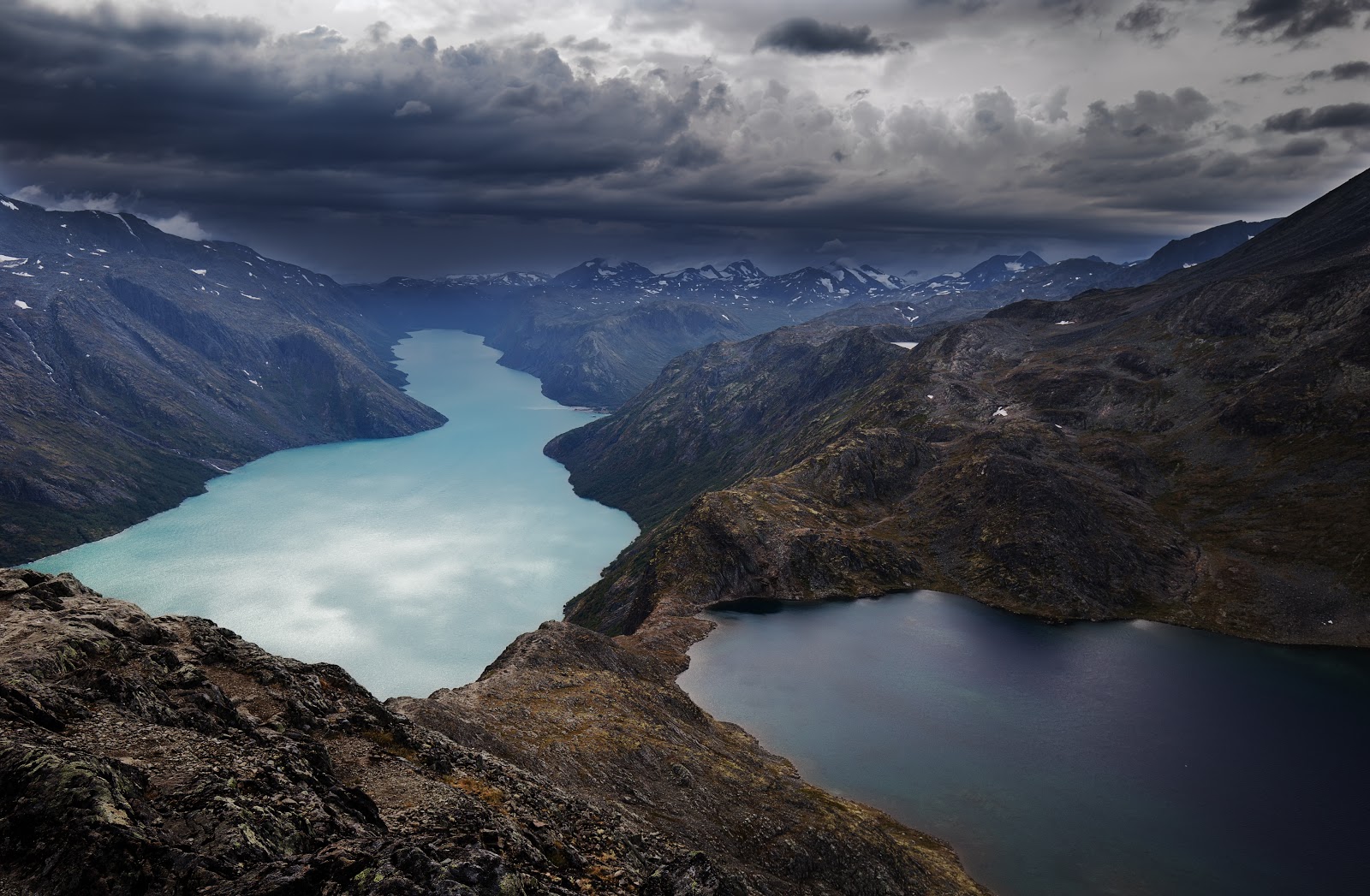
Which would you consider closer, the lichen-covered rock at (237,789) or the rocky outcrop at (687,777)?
the lichen-covered rock at (237,789)

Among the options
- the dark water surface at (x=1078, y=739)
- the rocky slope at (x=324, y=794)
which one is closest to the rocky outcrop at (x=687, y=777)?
the rocky slope at (x=324, y=794)

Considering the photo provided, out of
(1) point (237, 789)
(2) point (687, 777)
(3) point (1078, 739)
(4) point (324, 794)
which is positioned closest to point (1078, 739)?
(3) point (1078, 739)

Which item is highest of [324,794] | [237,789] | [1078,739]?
[237,789]

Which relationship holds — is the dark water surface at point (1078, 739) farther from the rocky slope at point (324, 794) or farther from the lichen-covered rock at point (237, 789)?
the lichen-covered rock at point (237, 789)

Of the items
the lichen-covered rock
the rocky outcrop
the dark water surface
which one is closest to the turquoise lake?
the dark water surface

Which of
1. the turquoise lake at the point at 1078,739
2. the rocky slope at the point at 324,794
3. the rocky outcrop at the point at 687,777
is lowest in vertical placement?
the turquoise lake at the point at 1078,739

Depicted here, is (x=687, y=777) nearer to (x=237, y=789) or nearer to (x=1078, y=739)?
(x=237, y=789)
